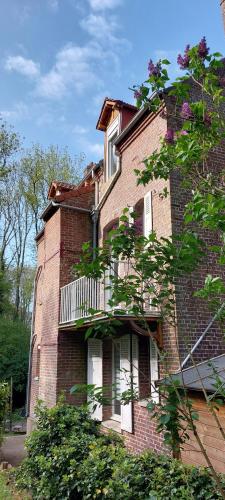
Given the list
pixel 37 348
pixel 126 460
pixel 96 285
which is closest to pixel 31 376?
pixel 37 348

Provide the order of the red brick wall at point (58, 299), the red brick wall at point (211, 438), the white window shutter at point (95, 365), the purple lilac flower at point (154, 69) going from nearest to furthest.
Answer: the purple lilac flower at point (154, 69) → the red brick wall at point (211, 438) → the white window shutter at point (95, 365) → the red brick wall at point (58, 299)

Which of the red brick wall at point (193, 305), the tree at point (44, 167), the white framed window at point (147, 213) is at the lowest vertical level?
the red brick wall at point (193, 305)

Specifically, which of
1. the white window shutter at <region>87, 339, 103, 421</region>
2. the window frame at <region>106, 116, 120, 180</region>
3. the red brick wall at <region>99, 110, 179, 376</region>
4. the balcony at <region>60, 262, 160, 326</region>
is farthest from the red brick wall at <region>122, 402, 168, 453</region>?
the window frame at <region>106, 116, 120, 180</region>

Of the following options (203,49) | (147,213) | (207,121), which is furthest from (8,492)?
(203,49)

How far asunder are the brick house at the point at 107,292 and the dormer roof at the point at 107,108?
0.10 ft

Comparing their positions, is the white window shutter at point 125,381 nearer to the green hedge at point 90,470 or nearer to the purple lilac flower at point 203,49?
the green hedge at point 90,470

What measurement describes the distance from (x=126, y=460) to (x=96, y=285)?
4.83 m

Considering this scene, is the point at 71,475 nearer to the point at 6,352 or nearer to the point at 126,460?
the point at 126,460

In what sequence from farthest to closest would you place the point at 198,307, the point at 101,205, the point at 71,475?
the point at 101,205, the point at 198,307, the point at 71,475

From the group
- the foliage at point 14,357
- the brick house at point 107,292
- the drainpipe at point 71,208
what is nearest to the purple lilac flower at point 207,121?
→ the brick house at point 107,292

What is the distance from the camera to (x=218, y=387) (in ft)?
8.81

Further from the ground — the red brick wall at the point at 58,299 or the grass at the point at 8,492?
the red brick wall at the point at 58,299

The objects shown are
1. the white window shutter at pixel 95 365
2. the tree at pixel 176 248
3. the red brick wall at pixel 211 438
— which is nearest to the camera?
the tree at pixel 176 248

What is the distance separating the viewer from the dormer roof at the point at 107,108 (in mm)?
10328
